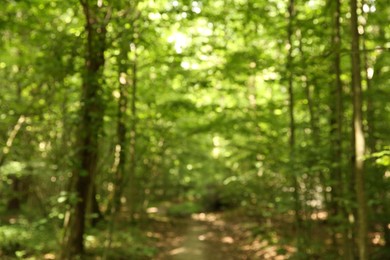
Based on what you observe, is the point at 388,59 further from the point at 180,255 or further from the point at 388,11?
the point at 180,255

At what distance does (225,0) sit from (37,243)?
751 centimetres

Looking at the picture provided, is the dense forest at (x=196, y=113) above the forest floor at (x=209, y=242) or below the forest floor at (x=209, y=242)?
above

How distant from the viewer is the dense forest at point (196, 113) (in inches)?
255

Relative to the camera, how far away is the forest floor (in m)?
10.8

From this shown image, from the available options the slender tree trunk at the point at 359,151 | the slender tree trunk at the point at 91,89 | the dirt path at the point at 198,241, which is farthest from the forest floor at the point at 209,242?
Answer: the slender tree trunk at the point at 359,151

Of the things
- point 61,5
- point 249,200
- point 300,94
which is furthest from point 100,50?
point 249,200

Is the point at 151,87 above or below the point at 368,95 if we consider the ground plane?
above

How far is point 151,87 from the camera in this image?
11336 millimetres

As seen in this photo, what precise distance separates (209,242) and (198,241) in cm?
38

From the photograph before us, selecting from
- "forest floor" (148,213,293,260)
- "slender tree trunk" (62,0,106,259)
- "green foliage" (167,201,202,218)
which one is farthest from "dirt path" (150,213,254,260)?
"slender tree trunk" (62,0,106,259)

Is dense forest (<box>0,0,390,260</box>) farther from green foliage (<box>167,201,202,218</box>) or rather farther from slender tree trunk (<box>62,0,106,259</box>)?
green foliage (<box>167,201,202,218</box>)

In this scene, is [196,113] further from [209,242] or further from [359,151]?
[359,151]

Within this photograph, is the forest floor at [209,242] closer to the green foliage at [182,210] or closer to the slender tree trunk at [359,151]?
the green foliage at [182,210]

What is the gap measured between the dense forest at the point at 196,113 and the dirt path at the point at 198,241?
0.14 meters
